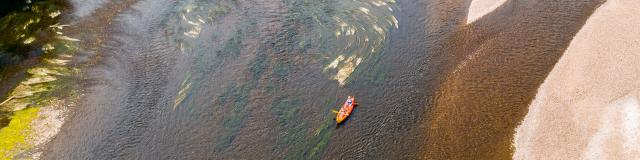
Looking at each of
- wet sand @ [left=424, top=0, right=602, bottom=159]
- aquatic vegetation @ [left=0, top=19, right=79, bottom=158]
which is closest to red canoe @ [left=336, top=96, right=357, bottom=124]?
wet sand @ [left=424, top=0, right=602, bottom=159]

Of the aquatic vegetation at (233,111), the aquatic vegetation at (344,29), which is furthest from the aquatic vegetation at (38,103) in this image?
the aquatic vegetation at (344,29)

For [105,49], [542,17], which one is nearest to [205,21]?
[105,49]

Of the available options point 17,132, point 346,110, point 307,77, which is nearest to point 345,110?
point 346,110

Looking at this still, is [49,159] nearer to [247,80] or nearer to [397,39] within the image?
[247,80]

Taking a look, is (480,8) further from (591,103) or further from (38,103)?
(38,103)

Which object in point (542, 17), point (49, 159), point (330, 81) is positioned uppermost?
point (49, 159)
